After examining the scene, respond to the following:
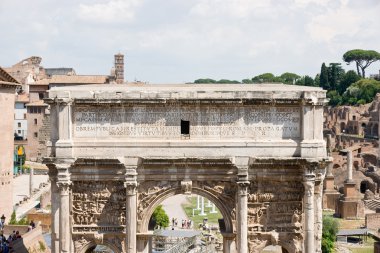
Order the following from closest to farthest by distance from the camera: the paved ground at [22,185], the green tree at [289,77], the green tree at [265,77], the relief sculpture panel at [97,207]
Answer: the relief sculpture panel at [97,207] < the paved ground at [22,185] < the green tree at [289,77] < the green tree at [265,77]

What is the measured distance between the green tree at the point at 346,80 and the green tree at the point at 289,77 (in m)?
27.6

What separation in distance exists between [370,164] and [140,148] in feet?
188

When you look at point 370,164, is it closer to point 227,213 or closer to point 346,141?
point 346,141

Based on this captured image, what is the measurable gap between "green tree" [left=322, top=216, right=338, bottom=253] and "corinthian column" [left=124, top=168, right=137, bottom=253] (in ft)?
66.6

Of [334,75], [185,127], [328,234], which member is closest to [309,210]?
[185,127]

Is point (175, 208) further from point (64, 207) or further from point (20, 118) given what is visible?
point (64, 207)

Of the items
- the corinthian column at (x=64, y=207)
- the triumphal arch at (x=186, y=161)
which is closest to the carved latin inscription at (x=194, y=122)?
the triumphal arch at (x=186, y=161)

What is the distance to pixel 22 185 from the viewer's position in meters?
62.1

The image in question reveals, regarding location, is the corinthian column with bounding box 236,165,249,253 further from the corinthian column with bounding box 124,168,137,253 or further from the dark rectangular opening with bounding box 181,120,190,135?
the corinthian column with bounding box 124,168,137,253

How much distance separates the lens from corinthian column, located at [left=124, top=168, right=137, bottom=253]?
1928 cm

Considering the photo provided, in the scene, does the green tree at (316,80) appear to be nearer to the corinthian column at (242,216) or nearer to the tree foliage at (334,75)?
the tree foliage at (334,75)

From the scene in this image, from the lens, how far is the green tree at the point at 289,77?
139 m

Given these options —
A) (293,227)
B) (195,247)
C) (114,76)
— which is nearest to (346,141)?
(114,76)

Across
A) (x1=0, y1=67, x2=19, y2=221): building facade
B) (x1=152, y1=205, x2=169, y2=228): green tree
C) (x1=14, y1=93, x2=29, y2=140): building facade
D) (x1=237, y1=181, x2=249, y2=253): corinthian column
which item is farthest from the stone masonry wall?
(x1=14, y1=93, x2=29, y2=140): building facade
